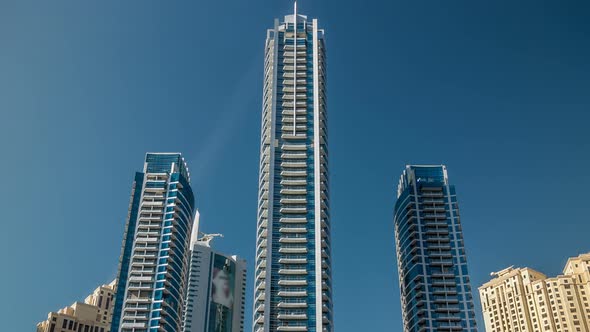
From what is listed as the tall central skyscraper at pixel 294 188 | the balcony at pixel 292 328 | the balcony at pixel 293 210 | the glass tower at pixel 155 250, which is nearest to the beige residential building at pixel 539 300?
the tall central skyscraper at pixel 294 188

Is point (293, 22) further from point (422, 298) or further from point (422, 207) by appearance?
point (422, 298)

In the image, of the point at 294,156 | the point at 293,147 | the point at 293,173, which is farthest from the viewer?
the point at 293,147

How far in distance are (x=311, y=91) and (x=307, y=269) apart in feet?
123

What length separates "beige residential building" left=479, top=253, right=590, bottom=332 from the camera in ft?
485

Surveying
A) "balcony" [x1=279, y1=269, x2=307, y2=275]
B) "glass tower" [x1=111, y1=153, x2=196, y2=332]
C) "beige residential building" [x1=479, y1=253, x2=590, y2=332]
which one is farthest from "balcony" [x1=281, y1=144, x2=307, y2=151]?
"beige residential building" [x1=479, y1=253, x2=590, y2=332]

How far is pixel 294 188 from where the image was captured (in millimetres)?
115375

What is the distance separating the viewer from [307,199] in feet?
374

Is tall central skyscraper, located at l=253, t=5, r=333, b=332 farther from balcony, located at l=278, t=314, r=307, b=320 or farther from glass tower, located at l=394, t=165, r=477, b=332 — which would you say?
glass tower, located at l=394, t=165, r=477, b=332

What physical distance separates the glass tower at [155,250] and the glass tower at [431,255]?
A: 167ft

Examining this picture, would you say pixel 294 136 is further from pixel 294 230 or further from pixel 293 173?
pixel 294 230

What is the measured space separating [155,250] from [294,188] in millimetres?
40816

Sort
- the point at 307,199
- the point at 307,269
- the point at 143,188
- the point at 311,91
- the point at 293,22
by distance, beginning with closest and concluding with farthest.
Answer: the point at 307,269 < the point at 307,199 < the point at 311,91 < the point at 293,22 < the point at 143,188

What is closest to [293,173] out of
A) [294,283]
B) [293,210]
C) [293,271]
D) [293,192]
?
[293,192]

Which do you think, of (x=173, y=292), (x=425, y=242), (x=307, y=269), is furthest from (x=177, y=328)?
(x=425, y=242)
